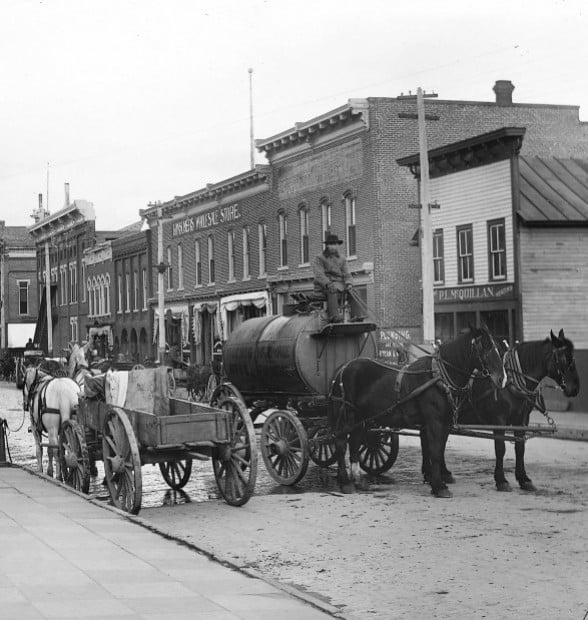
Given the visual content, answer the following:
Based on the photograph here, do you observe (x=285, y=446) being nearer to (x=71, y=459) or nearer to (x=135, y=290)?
(x=71, y=459)

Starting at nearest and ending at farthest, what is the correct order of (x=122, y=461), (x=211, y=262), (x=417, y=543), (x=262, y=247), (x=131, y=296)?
(x=417, y=543) < (x=122, y=461) < (x=262, y=247) < (x=211, y=262) < (x=131, y=296)

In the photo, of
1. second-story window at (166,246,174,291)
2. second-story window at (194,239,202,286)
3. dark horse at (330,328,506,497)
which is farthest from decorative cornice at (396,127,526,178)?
second-story window at (166,246,174,291)

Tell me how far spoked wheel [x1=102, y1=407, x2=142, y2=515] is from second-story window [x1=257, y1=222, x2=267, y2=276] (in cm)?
3354

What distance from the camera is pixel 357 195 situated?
38.8m

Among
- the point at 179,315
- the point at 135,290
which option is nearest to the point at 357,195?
the point at 179,315

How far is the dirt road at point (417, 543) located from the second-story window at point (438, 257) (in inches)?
776

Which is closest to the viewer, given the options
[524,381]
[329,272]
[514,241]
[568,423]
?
[524,381]

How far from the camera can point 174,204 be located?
5644 cm

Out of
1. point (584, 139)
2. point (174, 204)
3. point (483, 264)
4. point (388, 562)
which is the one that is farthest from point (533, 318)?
point (174, 204)

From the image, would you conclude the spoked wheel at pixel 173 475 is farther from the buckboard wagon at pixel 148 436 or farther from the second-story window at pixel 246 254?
the second-story window at pixel 246 254

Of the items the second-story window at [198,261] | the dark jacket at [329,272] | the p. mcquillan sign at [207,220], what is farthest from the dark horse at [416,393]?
the second-story window at [198,261]

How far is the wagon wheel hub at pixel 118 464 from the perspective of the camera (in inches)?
508

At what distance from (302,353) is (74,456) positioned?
344 centimetres

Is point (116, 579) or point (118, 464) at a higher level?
point (118, 464)
